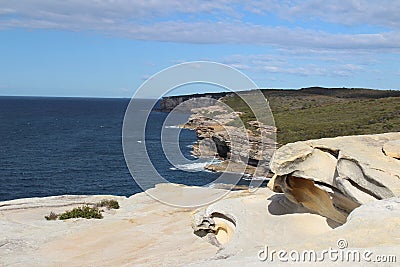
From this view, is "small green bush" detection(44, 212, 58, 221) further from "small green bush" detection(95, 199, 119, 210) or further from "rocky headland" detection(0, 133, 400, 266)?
"small green bush" detection(95, 199, 119, 210)

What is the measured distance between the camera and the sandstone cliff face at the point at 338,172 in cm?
1392

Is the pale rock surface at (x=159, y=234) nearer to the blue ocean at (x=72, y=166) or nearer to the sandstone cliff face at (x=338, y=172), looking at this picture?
the sandstone cliff face at (x=338, y=172)

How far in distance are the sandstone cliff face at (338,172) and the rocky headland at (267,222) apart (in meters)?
0.03

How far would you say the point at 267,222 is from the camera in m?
18.2

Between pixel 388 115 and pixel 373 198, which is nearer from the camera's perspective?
pixel 373 198

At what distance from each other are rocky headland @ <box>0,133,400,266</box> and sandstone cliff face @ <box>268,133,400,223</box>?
30 millimetres

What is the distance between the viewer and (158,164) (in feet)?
227

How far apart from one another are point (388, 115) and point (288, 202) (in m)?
49.6

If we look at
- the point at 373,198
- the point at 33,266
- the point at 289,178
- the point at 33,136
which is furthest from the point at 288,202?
the point at 33,136

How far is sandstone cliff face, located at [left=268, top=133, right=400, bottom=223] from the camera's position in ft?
45.7

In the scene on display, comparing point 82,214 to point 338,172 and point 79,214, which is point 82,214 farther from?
point 338,172

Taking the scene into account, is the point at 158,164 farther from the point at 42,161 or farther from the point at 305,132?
the point at 305,132

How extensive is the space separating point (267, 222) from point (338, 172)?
4360 millimetres

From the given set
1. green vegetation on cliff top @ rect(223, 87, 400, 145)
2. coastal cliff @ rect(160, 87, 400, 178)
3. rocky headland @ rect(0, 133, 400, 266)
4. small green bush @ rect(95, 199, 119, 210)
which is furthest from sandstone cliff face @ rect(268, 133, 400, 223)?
coastal cliff @ rect(160, 87, 400, 178)
